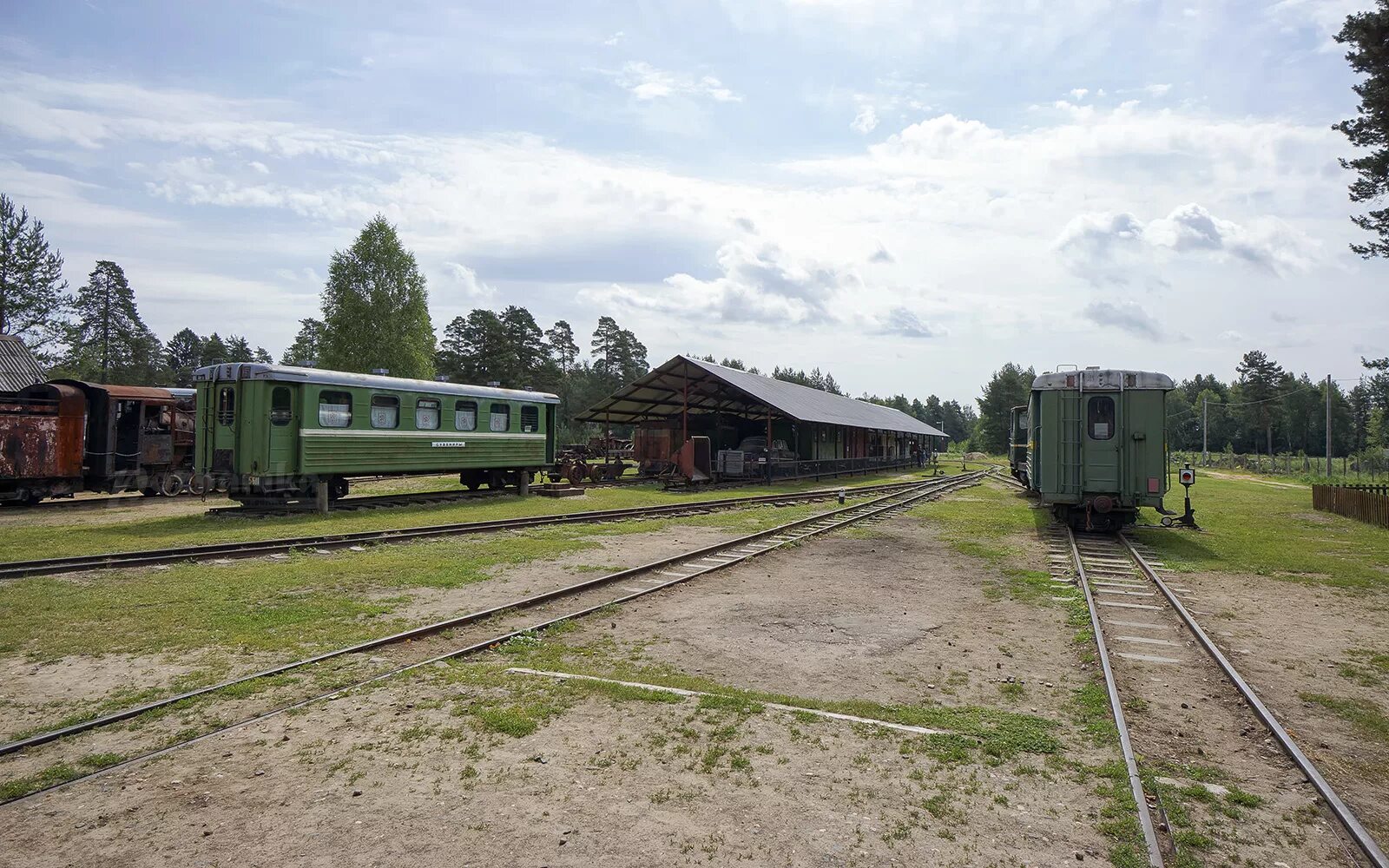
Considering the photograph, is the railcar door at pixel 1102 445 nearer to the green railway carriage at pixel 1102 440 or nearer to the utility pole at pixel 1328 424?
the green railway carriage at pixel 1102 440

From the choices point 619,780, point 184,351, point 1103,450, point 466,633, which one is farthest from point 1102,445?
point 184,351

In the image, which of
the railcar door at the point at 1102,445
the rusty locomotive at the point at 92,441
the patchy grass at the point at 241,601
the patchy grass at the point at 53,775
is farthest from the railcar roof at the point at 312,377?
the railcar door at the point at 1102,445

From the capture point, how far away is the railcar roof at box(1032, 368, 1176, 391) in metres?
15.4

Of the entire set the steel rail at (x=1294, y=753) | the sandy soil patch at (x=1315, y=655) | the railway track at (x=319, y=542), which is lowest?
the sandy soil patch at (x=1315, y=655)

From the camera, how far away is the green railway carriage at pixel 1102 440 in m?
15.3

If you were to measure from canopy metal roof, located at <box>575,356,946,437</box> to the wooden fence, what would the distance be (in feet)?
56.0

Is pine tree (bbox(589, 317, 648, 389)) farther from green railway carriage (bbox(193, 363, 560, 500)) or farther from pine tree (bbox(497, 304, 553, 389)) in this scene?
green railway carriage (bbox(193, 363, 560, 500))

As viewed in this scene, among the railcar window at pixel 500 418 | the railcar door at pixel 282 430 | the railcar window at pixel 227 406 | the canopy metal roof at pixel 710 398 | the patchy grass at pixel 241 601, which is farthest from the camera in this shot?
the canopy metal roof at pixel 710 398

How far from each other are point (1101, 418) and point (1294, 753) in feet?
39.5

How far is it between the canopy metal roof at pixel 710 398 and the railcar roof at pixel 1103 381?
583 inches

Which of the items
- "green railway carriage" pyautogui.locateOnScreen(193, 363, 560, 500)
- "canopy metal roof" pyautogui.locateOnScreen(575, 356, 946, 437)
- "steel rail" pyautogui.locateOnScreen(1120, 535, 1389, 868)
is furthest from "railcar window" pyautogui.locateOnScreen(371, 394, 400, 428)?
"steel rail" pyautogui.locateOnScreen(1120, 535, 1389, 868)

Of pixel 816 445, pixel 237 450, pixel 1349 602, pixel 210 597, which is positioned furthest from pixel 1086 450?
pixel 816 445

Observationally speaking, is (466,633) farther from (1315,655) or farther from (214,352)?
(214,352)

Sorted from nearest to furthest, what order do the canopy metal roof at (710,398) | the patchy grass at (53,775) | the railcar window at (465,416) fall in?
the patchy grass at (53,775) < the railcar window at (465,416) < the canopy metal roof at (710,398)
